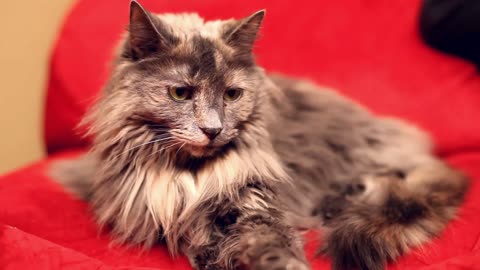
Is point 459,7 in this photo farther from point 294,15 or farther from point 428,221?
point 428,221

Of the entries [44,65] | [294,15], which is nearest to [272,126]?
[294,15]

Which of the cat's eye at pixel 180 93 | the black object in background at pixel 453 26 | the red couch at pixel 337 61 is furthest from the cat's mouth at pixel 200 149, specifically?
the black object in background at pixel 453 26

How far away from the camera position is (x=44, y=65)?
7.13ft

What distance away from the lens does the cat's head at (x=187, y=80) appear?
4.35 ft

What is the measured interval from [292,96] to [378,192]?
44 centimetres

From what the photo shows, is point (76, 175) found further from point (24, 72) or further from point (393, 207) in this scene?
point (393, 207)

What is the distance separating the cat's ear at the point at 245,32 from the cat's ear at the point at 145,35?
6.4 inches

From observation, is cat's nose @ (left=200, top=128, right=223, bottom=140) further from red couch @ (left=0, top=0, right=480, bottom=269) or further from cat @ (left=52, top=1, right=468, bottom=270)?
red couch @ (left=0, top=0, right=480, bottom=269)

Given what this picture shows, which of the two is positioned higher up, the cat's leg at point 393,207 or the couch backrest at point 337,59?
the couch backrest at point 337,59

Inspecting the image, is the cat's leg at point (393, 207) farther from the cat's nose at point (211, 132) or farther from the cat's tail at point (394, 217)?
the cat's nose at point (211, 132)

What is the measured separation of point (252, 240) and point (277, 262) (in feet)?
0.38

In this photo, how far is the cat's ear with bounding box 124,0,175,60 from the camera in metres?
1.30

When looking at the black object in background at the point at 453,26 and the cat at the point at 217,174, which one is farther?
the black object in background at the point at 453,26

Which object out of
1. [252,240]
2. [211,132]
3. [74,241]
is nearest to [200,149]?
[211,132]
